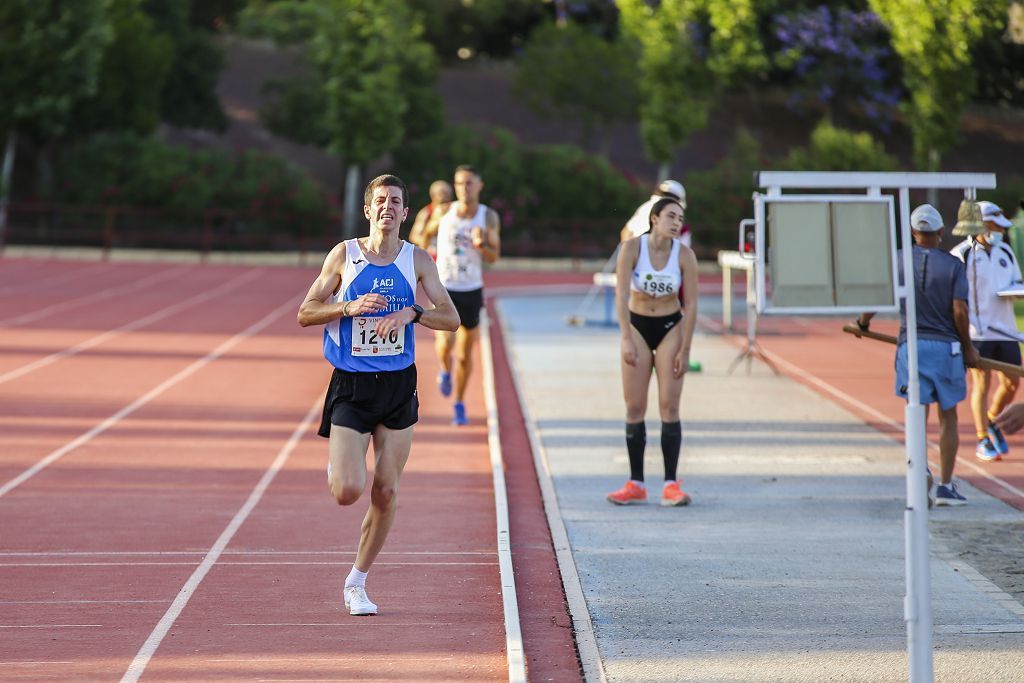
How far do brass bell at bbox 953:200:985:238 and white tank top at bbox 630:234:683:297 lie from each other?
5.41 feet

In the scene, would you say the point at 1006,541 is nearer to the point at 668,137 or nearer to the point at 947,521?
the point at 947,521

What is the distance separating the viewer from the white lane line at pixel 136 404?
1069cm

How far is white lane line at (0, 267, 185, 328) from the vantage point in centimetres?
2303

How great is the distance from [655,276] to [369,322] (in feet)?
10.1

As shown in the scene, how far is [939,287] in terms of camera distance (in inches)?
352

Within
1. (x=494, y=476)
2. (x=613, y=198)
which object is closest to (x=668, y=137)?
(x=613, y=198)

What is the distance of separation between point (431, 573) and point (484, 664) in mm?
1683

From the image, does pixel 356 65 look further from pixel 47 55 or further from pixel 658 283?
pixel 658 283

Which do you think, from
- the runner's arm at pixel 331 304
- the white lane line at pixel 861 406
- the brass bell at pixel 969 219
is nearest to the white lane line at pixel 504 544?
the runner's arm at pixel 331 304

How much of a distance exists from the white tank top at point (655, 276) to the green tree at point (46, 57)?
33736 millimetres

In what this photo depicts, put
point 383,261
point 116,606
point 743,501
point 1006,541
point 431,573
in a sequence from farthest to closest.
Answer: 1. point 743,501
2. point 1006,541
3. point 431,573
4. point 116,606
5. point 383,261

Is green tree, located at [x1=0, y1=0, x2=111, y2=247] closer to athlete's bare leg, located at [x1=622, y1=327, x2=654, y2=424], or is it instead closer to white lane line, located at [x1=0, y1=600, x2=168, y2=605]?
athlete's bare leg, located at [x1=622, y1=327, x2=654, y2=424]

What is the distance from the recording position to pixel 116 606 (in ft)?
23.1

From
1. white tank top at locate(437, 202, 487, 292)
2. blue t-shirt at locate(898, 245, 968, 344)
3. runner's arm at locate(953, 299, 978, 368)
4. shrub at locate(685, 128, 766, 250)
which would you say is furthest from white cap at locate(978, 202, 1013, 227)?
shrub at locate(685, 128, 766, 250)
